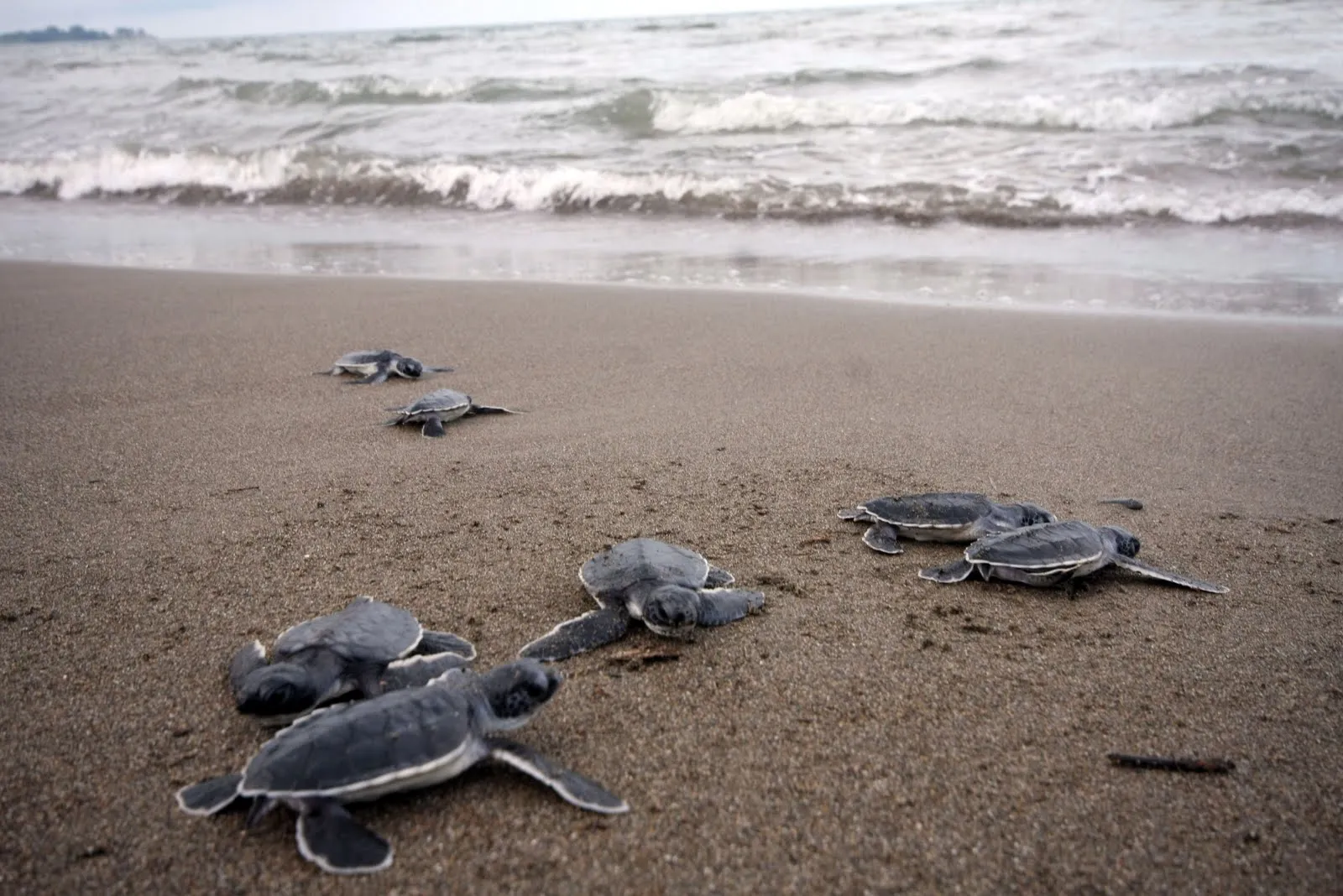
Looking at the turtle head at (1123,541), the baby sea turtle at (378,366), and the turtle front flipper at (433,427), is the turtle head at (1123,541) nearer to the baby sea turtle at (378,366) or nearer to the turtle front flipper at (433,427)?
the turtle front flipper at (433,427)

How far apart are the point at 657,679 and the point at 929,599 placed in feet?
2.53

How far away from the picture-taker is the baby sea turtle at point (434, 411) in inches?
140

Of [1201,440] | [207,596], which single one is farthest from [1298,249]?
[207,596]

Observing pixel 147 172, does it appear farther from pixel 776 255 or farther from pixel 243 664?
pixel 243 664

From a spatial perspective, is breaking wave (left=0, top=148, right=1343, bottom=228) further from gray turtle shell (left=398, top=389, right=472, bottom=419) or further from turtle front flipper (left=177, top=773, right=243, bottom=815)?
turtle front flipper (left=177, top=773, right=243, bottom=815)

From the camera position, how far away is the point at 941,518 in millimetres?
2604

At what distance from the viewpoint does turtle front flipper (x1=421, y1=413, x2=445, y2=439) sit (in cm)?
352

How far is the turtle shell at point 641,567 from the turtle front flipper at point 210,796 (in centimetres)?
87

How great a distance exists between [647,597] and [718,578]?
13.0 inches

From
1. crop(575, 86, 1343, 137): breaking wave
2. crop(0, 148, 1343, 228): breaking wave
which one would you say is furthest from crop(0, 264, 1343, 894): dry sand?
crop(575, 86, 1343, 137): breaking wave

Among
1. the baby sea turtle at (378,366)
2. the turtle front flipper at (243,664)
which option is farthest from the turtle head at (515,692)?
the baby sea turtle at (378,366)

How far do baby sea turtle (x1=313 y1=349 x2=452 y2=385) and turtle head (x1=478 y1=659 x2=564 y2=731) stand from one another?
285 cm

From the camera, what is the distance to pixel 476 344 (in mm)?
4984

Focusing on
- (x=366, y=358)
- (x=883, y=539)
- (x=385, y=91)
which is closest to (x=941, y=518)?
(x=883, y=539)
